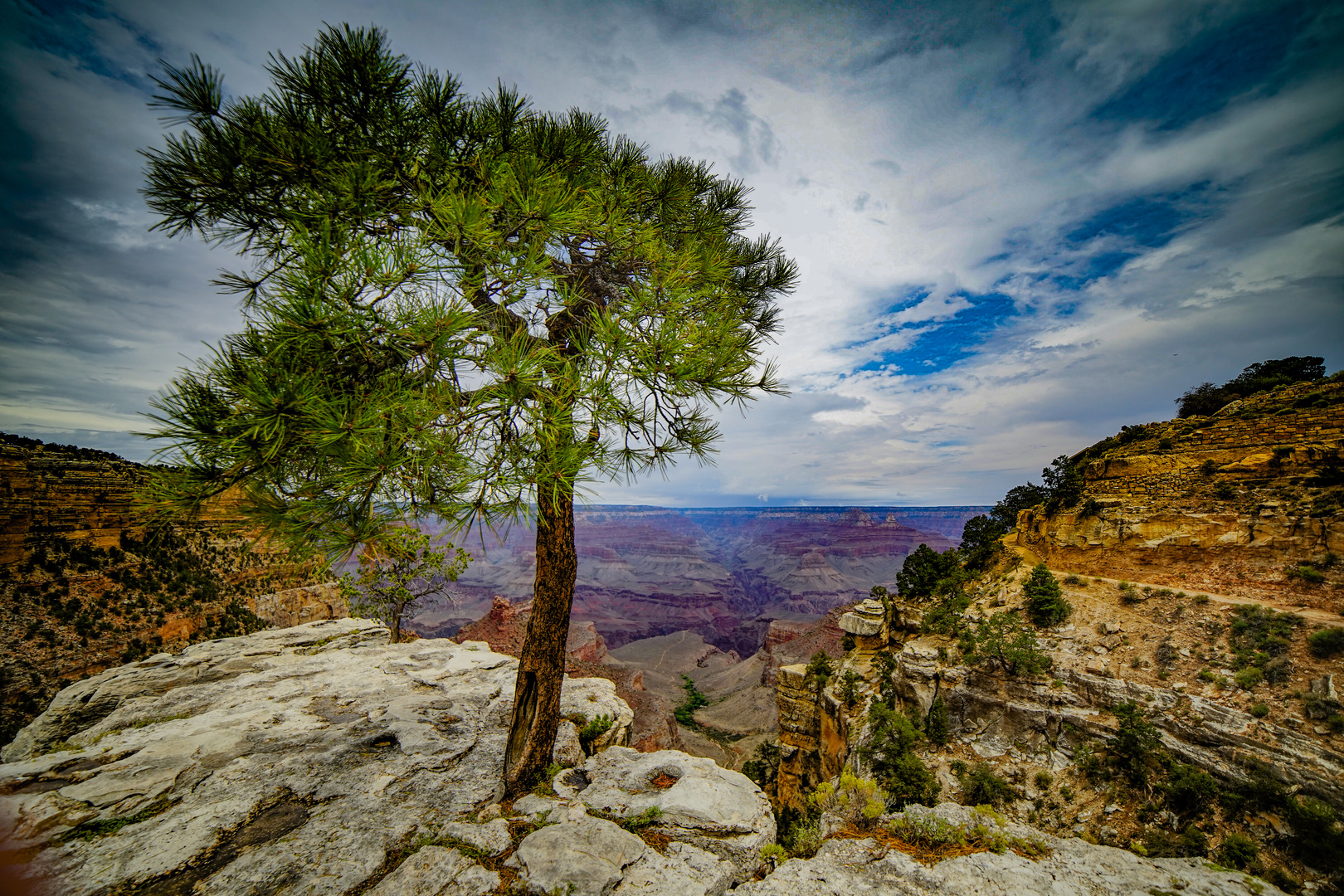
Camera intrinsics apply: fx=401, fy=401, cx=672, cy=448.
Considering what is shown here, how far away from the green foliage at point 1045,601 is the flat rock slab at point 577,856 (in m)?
12.6

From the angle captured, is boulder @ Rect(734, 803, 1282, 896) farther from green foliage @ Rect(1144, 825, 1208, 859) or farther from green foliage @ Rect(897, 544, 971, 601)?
green foliage @ Rect(897, 544, 971, 601)

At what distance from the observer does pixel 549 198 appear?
3266 mm

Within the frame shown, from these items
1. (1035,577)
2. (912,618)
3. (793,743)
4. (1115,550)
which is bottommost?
Result: (793,743)

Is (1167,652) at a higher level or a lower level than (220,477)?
lower

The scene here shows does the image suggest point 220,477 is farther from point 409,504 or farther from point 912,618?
point 912,618

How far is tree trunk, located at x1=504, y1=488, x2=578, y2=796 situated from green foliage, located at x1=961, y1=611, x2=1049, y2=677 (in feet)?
38.9

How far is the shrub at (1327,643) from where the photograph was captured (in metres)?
6.85

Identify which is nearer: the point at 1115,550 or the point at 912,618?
the point at 1115,550

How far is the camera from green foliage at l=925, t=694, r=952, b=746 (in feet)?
34.7

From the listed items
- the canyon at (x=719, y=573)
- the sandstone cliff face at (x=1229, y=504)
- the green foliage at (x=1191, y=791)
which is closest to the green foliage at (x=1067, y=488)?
the sandstone cliff face at (x=1229, y=504)

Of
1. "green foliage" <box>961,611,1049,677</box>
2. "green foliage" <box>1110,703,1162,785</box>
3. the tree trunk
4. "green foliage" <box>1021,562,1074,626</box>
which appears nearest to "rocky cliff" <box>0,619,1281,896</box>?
the tree trunk

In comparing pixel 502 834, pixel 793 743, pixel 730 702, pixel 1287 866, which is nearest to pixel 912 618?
pixel 793 743

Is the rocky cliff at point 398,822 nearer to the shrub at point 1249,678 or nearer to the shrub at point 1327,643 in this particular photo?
the shrub at point 1249,678

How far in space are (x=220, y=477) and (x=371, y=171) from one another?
8.19ft
